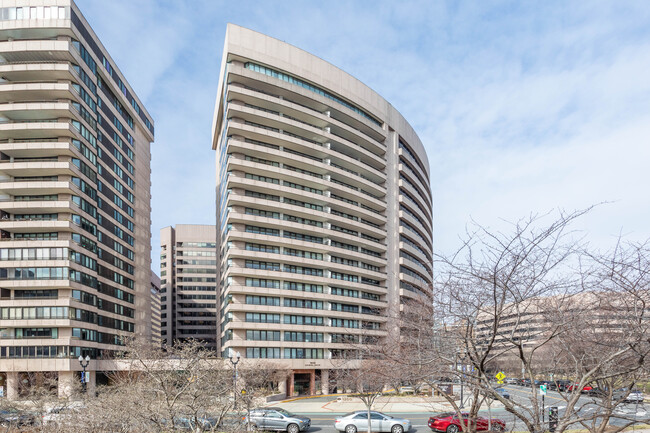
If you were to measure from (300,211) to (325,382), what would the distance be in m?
21.8

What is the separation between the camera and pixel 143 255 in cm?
8088

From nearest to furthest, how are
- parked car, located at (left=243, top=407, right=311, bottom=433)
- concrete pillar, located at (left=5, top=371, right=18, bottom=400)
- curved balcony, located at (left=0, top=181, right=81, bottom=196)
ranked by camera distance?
parked car, located at (left=243, top=407, right=311, bottom=433) < concrete pillar, located at (left=5, top=371, right=18, bottom=400) < curved balcony, located at (left=0, top=181, right=81, bottom=196)

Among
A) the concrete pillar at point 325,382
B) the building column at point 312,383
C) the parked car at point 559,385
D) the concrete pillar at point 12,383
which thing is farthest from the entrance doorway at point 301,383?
the concrete pillar at point 12,383

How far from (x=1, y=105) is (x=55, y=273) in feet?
65.7

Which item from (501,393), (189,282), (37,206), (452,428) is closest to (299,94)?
(37,206)

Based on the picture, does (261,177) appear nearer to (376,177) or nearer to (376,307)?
(376,177)

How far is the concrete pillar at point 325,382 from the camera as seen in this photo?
62147 millimetres

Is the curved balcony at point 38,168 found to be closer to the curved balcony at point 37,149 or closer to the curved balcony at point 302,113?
the curved balcony at point 37,149

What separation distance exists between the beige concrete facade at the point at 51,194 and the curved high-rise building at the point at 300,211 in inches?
640

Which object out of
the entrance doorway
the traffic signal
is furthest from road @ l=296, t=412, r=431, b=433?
the entrance doorway

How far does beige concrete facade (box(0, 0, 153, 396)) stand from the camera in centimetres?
5431

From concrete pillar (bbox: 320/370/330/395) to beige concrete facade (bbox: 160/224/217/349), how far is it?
80.8 meters

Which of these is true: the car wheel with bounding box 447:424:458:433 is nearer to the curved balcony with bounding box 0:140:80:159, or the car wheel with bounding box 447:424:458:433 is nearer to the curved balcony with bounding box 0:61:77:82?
the curved balcony with bounding box 0:140:80:159

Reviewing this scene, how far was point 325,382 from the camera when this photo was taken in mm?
62438
